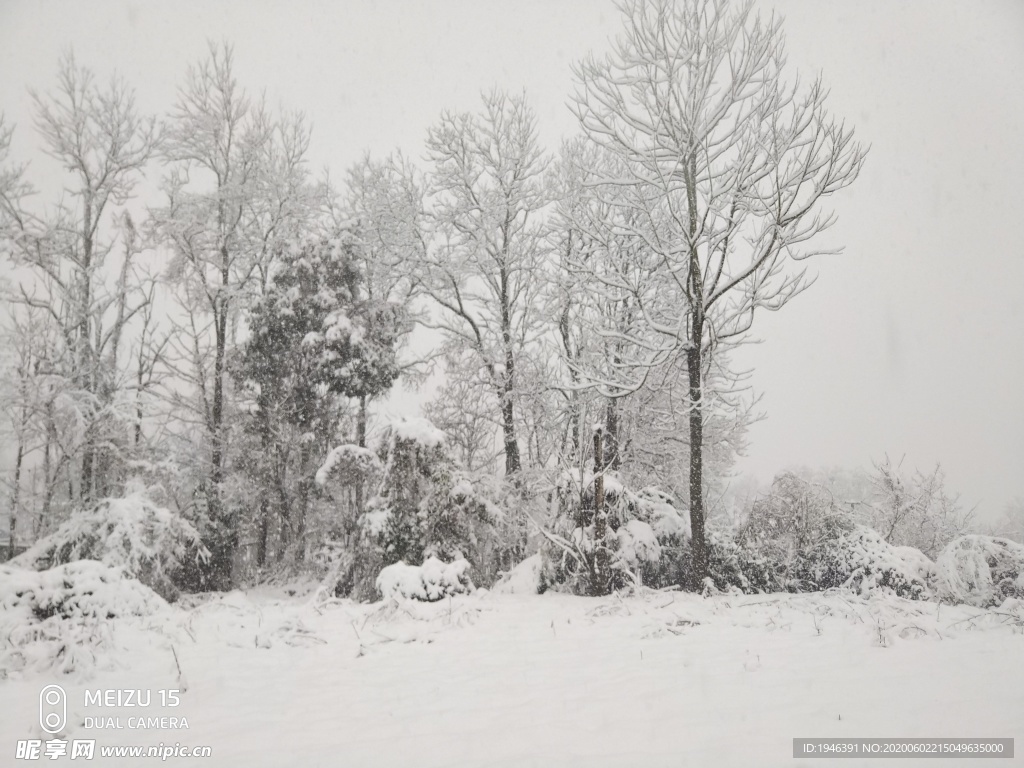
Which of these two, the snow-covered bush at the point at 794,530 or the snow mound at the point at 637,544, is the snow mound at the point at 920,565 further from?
the snow mound at the point at 637,544

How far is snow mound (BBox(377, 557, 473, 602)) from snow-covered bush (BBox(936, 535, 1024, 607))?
21.9 ft

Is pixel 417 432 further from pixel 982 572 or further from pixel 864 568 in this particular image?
pixel 982 572

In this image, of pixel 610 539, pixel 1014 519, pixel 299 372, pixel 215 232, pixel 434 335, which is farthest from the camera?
pixel 1014 519

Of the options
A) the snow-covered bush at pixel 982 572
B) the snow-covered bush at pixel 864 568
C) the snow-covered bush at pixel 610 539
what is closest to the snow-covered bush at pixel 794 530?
the snow-covered bush at pixel 864 568

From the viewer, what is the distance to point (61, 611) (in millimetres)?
5043

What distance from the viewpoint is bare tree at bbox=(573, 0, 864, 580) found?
7363 millimetres

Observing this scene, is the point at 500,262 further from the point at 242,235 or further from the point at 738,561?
the point at 738,561

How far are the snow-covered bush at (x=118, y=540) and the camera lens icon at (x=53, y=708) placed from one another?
243 inches

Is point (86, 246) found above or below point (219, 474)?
above

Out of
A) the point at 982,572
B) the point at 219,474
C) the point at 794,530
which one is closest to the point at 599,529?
→ the point at 794,530

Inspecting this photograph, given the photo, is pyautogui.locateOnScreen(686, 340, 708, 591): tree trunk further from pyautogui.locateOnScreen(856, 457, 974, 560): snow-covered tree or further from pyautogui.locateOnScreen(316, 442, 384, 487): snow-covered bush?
pyautogui.locateOnScreen(856, 457, 974, 560): snow-covered tree

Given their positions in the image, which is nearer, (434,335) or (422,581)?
(422,581)

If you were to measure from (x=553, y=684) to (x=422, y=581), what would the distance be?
3899mm

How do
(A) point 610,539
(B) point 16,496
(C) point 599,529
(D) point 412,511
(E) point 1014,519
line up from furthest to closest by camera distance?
(E) point 1014,519, (B) point 16,496, (D) point 412,511, (A) point 610,539, (C) point 599,529
